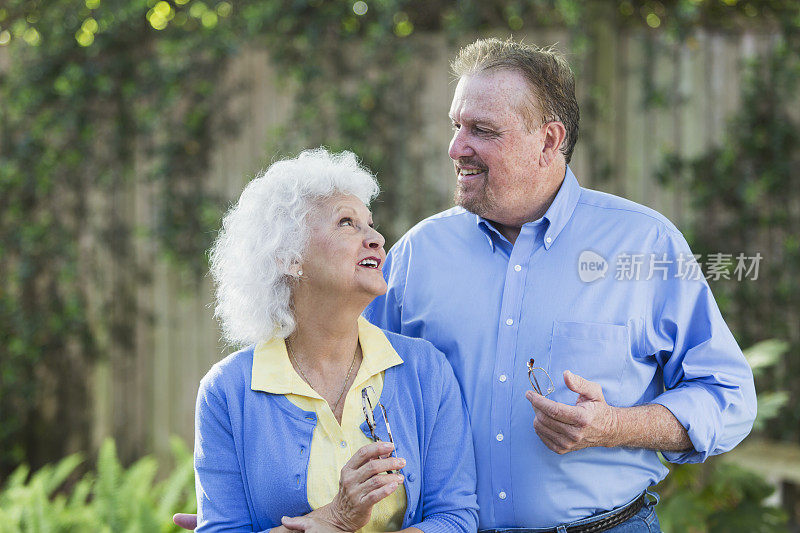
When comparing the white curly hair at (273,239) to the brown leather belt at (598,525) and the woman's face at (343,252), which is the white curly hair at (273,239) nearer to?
the woman's face at (343,252)

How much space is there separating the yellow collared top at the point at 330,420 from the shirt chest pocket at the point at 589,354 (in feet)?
1.33

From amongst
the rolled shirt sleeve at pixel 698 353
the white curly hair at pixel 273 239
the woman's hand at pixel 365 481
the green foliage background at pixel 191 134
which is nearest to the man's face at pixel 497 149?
the white curly hair at pixel 273 239

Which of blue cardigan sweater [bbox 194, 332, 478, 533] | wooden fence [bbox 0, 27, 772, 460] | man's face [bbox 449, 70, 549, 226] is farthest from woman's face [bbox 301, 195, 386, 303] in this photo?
wooden fence [bbox 0, 27, 772, 460]

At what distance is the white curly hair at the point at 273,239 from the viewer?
2.11m

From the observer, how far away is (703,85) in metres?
4.49

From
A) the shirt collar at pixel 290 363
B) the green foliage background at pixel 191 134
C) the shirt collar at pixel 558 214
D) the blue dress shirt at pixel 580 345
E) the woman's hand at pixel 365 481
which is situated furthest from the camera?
the green foliage background at pixel 191 134

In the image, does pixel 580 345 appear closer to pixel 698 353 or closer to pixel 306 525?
pixel 698 353

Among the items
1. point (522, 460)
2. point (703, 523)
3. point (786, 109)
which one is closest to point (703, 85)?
point (786, 109)

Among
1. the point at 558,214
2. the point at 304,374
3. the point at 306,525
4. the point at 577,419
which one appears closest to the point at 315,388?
the point at 304,374

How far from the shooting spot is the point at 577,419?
6.27 feet

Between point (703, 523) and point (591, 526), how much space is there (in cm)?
187

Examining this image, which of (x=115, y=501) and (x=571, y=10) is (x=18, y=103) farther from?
(x=571, y=10)

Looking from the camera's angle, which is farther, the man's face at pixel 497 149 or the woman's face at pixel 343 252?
the man's face at pixel 497 149

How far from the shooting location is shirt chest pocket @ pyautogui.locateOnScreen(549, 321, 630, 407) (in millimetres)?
2146
